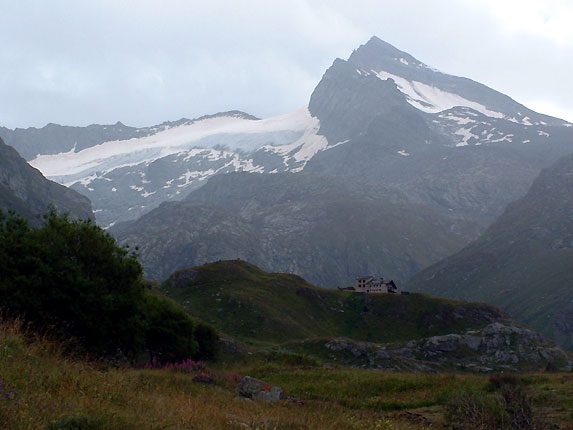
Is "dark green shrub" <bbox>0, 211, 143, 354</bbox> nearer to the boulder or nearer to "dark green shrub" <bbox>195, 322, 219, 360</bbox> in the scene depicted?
the boulder

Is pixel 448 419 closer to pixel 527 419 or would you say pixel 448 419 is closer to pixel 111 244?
pixel 527 419

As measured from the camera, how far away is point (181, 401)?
13.4 meters

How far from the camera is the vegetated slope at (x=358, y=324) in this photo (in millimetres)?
78875

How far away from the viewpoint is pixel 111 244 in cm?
3284

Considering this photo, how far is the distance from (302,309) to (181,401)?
100354 millimetres

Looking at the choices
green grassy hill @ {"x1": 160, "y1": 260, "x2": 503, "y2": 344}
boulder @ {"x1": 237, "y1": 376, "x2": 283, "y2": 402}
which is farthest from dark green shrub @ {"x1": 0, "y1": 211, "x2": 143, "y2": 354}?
green grassy hill @ {"x1": 160, "y1": 260, "x2": 503, "y2": 344}

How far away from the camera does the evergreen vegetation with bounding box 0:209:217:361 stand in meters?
27.2

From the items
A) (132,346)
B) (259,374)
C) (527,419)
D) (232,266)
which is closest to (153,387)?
(527,419)

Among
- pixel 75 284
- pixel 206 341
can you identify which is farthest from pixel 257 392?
pixel 206 341

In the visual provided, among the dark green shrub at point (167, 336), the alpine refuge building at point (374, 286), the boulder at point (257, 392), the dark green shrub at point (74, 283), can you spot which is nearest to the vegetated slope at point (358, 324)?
the alpine refuge building at point (374, 286)

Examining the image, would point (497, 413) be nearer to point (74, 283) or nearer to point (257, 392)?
point (257, 392)

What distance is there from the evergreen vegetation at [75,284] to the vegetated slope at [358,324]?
1736 inches

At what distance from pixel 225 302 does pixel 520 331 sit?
64411 mm

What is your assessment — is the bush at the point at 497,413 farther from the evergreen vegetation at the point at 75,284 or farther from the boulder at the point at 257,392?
the evergreen vegetation at the point at 75,284
